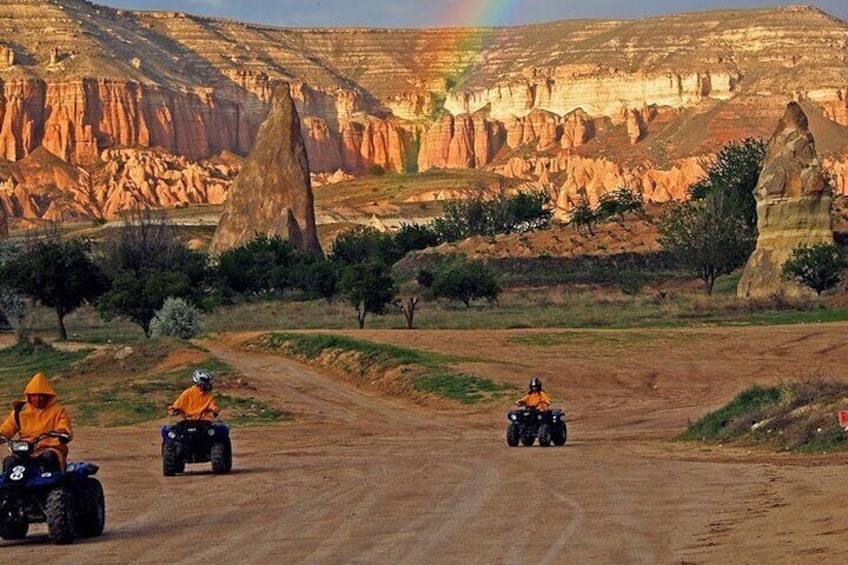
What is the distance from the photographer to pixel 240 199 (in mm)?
131500

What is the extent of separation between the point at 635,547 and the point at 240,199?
119 m

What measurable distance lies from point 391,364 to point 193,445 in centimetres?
2194

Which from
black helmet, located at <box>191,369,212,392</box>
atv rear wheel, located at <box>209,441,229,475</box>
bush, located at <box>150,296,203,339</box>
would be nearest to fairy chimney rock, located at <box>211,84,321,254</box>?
bush, located at <box>150,296,203,339</box>

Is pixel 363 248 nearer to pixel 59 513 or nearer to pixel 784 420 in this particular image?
pixel 784 420

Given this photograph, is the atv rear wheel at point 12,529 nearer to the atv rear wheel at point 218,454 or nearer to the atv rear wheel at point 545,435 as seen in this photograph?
the atv rear wheel at point 218,454

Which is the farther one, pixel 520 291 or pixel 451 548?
pixel 520 291

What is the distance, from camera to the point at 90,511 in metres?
15.2

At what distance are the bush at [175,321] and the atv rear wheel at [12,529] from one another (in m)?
45.7

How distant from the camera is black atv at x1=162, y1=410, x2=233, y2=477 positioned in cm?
2191

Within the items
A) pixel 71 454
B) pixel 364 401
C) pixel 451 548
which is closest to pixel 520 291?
pixel 364 401

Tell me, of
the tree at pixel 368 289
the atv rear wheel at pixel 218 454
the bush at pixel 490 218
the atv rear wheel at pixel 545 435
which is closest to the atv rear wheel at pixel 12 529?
the atv rear wheel at pixel 218 454

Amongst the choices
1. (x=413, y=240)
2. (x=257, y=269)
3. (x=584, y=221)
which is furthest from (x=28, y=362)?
(x=413, y=240)

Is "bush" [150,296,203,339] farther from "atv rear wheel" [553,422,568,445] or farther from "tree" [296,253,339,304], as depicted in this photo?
"atv rear wheel" [553,422,568,445]

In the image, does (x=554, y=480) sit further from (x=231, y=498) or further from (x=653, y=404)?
(x=653, y=404)
